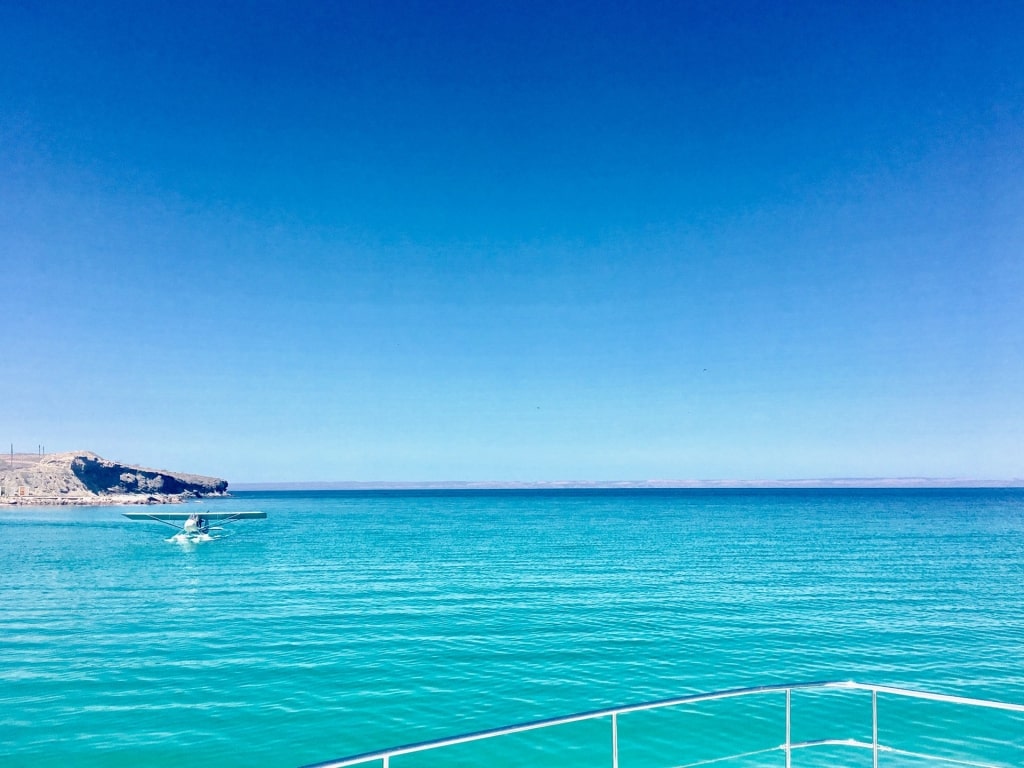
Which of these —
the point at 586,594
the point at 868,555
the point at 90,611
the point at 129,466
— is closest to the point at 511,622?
the point at 586,594

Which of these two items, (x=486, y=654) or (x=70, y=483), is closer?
(x=486, y=654)

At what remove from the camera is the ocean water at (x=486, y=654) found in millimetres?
14000

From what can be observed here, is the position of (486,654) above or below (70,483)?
above

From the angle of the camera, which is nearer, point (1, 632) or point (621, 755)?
point (621, 755)

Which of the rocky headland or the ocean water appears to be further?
the rocky headland

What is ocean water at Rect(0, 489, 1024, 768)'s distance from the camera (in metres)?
14.0

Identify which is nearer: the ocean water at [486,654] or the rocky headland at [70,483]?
the ocean water at [486,654]

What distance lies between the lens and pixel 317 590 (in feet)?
107

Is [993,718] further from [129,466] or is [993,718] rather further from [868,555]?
[129,466]

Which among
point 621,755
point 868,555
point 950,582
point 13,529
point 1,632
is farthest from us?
point 13,529

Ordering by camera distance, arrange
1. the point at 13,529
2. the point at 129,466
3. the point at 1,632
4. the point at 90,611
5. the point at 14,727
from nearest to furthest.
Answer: the point at 14,727, the point at 1,632, the point at 90,611, the point at 13,529, the point at 129,466

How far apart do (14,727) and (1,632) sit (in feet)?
38.9

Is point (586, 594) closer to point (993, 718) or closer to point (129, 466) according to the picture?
point (993, 718)

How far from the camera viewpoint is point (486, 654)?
20.1m
